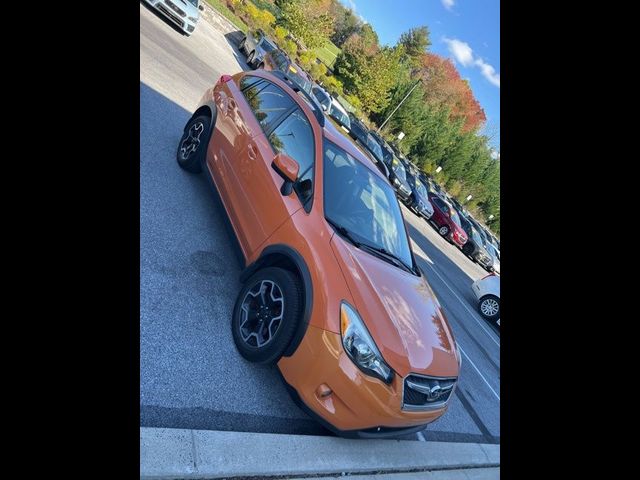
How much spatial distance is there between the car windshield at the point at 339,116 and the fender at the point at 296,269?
1278cm

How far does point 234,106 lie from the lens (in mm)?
4527

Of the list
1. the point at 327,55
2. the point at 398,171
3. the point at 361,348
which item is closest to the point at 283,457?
the point at 361,348

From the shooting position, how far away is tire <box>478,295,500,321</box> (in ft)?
31.5

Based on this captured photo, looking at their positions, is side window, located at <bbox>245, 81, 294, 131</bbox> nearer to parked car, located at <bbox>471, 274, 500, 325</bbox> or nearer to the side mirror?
the side mirror

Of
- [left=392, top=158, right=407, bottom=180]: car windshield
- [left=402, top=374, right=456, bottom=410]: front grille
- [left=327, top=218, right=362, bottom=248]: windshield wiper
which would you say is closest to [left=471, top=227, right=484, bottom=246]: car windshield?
[left=392, top=158, right=407, bottom=180]: car windshield

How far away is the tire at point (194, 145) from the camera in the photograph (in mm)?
4723

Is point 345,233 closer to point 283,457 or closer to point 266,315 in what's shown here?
point 266,315

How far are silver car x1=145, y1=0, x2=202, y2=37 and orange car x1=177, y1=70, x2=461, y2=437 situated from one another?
8.63 meters

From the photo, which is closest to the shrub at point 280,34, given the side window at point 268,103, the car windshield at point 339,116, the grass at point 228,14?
the grass at point 228,14

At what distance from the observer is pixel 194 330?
10.1 ft
